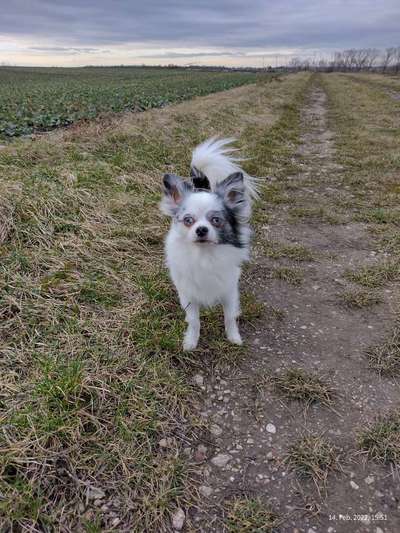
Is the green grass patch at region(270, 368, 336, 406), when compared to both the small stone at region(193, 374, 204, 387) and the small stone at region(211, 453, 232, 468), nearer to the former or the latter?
the small stone at region(193, 374, 204, 387)

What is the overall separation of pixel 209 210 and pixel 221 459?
165 cm

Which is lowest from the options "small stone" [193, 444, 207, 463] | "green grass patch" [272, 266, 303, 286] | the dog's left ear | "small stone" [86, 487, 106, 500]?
"small stone" [193, 444, 207, 463]

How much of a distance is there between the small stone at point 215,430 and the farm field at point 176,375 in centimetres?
4

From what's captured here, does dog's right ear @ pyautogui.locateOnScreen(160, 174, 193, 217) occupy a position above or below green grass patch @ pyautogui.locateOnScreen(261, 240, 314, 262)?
above

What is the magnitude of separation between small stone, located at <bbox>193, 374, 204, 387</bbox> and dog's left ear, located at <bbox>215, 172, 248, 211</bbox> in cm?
134

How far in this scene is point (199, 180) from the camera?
3846 millimetres

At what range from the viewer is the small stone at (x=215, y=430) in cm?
253

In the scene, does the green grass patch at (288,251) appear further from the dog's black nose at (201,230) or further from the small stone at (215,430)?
the small stone at (215,430)

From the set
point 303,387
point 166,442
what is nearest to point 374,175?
point 303,387

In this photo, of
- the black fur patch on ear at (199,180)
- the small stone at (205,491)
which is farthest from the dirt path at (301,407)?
the black fur patch on ear at (199,180)

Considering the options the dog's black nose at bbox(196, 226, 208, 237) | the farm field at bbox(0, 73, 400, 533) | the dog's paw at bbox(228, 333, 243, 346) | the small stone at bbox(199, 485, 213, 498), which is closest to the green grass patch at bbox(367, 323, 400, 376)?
the farm field at bbox(0, 73, 400, 533)

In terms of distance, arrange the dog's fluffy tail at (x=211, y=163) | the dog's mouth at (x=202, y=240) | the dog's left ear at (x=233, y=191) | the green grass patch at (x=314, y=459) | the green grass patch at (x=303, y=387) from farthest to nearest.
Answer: the dog's fluffy tail at (x=211, y=163)
the dog's left ear at (x=233, y=191)
the green grass patch at (x=303, y=387)
the dog's mouth at (x=202, y=240)
the green grass patch at (x=314, y=459)

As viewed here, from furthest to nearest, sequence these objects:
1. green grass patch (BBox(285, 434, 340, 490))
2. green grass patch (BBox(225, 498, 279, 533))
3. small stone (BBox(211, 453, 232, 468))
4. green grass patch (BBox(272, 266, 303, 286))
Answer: green grass patch (BBox(272, 266, 303, 286))
small stone (BBox(211, 453, 232, 468))
green grass patch (BBox(285, 434, 340, 490))
green grass patch (BBox(225, 498, 279, 533))

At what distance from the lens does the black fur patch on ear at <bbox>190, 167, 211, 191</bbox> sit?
380 centimetres
